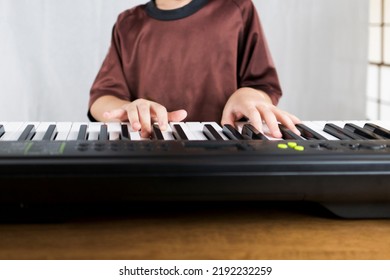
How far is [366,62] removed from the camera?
70.5 inches

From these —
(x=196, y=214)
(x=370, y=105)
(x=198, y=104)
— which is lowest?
(x=370, y=105)

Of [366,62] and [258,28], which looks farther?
[366,62]

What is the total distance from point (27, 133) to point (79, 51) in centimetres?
89

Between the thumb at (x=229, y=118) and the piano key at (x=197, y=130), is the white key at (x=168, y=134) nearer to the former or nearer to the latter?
the piano key at (x=197, y=130)

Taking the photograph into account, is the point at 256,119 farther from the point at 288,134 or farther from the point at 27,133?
the point at 27,133

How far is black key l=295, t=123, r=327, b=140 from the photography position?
2.16 ft

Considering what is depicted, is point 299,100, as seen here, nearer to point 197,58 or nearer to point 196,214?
point 197,58

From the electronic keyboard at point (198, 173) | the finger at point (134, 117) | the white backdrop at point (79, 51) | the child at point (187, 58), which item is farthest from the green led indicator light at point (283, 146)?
the white backdrop at point (79, 51)

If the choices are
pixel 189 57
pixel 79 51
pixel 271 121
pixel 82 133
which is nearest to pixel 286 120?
pixel 271 121

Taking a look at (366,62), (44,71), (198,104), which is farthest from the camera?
(366,62)

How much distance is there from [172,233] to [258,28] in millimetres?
1023

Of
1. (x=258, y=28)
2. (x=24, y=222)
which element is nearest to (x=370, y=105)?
(x=258, y=28)

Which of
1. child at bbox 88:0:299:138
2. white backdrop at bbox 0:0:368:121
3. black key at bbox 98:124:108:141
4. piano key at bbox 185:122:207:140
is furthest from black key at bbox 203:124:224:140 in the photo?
white backdrop at bbox 0:0:368:121

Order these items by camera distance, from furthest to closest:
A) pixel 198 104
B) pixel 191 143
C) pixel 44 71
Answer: pixel 44 71
pixel 198 104
pixel 191 143
